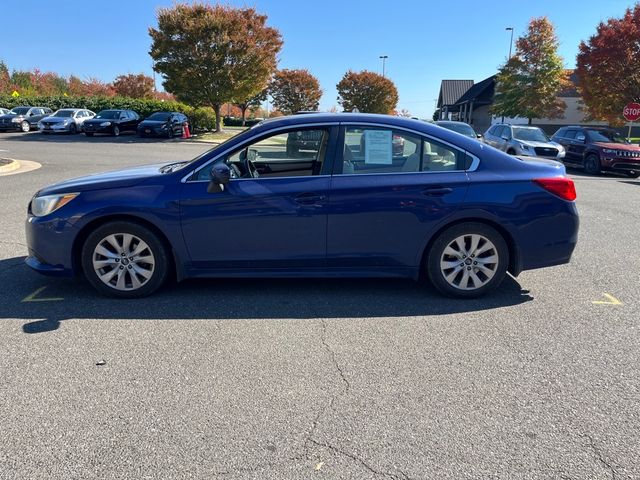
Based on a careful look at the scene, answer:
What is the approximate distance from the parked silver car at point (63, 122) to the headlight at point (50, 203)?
28.8 metres

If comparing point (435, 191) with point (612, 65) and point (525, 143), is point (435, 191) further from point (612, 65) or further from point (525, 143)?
point (612, 65)

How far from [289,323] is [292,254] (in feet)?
2.20

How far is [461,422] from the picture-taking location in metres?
2.80

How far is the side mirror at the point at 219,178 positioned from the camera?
419cm

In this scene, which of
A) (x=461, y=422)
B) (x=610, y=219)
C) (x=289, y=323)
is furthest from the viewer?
(x=610, y=219)

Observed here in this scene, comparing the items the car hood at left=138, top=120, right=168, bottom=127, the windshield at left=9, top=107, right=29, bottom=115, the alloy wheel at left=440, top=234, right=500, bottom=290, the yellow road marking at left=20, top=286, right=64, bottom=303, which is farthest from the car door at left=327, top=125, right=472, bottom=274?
the windshield at left=9, top=107, right=29, bottom=115

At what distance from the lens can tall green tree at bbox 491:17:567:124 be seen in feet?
101

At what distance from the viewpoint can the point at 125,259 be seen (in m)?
4.43

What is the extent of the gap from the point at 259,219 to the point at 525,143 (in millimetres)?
14465

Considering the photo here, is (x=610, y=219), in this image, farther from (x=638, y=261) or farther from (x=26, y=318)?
(x=26, y=318)

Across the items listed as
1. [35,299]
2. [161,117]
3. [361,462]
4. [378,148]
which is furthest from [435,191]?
[161,117]

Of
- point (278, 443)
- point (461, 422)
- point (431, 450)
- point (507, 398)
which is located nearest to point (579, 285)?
point (507, 398)

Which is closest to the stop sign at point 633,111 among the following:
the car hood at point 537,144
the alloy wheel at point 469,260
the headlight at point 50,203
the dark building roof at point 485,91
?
the car hood at point 537,144

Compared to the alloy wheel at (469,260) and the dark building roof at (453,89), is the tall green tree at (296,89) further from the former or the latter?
the alloy wheel at (469,260)
